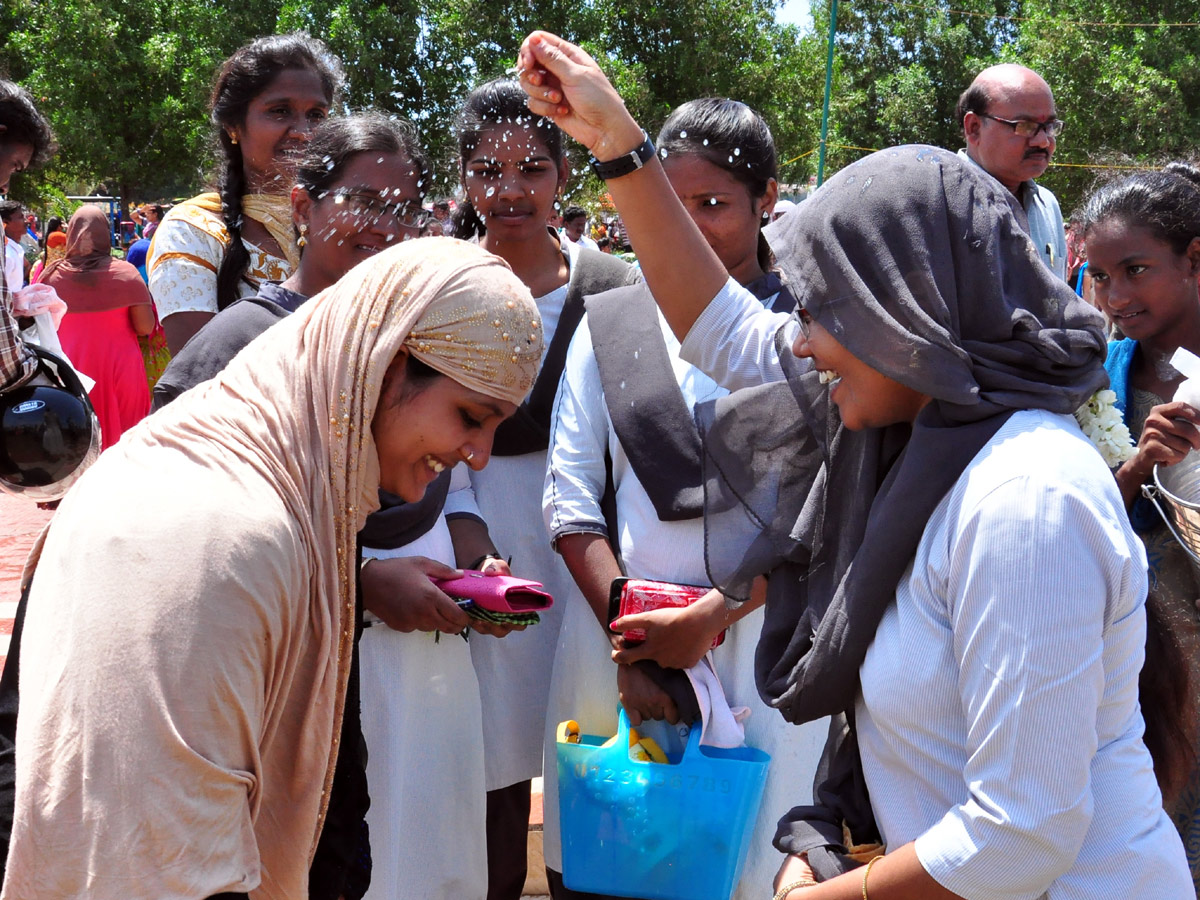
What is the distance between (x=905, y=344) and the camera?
1640mm

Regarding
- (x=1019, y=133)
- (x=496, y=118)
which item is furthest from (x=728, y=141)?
(x=1019, y=133)

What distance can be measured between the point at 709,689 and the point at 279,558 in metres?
1.42

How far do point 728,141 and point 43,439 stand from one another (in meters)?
2.10

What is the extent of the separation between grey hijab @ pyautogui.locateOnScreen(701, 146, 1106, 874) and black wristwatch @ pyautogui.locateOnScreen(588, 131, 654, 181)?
17.3 inches

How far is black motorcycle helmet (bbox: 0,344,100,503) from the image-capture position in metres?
3.32

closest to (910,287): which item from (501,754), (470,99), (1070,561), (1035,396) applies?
(1035,396)

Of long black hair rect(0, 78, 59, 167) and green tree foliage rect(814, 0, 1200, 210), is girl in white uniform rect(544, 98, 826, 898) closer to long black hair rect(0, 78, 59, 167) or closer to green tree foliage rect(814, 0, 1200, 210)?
long black hair rect(0, 78, 59, 167)

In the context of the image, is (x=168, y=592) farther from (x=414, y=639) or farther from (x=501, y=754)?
(x=501, y=754)

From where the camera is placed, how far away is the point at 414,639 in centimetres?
284

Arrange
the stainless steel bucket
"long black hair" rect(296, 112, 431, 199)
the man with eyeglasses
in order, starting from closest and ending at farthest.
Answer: the stainless steel bucket < "long black hair" rect(296, 112, 431, 199) < the man with eyeglasses

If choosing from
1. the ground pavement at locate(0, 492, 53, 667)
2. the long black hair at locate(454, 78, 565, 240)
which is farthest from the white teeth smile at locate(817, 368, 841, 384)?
the ground pavement at locate(0, 492, 53, 667)

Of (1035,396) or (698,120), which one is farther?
(698,120)

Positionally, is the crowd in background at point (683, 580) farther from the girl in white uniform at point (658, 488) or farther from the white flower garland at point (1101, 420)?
the white flower garland at point (1101, 420)

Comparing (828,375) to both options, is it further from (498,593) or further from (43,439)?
(43,439)
